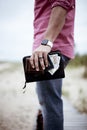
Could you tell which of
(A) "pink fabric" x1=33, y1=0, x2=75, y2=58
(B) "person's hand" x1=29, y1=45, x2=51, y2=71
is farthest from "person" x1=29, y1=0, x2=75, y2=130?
(B) "person's hand" x1=29, y1=45, x2=51, y2=71

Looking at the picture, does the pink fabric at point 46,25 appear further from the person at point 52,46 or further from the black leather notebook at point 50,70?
the black leather notebook at point 50,70

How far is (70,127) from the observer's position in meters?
3.11

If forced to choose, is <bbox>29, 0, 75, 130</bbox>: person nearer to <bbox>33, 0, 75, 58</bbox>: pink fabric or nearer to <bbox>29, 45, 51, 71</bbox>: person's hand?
<bbox>33, 0, 75, 58</bbox>: pink fabric

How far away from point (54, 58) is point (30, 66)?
98 millimetres

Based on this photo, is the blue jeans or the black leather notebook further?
the blue jeans

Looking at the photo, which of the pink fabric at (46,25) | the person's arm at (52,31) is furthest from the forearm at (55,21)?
the pink fabric at (46,25)

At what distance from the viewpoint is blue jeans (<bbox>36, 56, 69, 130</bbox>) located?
1.50 meters

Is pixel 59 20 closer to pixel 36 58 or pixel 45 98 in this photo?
pixel 36 58

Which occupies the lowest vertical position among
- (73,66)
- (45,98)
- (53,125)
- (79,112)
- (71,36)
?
(73,66)

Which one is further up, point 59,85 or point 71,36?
point 71,36

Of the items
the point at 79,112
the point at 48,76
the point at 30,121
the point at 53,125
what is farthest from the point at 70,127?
the point at 48,76

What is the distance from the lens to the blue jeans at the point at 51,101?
59.2 inches

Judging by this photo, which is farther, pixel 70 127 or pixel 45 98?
pixel 70 127

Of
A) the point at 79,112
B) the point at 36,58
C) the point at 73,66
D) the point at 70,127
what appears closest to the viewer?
the point at 36,58
